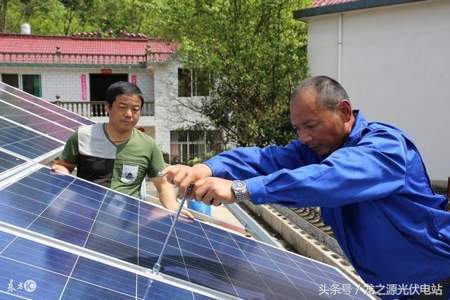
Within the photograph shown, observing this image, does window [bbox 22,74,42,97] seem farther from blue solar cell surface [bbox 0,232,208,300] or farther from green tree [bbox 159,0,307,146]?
blue solar cell surface [bbox 0,232,208,300]

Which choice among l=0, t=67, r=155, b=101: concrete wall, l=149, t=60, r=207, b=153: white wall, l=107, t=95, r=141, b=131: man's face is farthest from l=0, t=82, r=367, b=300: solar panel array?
l=0, t=67, r=155, b=101: concrete wall

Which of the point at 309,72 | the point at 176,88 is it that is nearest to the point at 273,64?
the point at 309,72

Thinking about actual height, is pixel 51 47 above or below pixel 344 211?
above

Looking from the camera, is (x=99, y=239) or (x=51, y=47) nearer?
(x=99, y=239)

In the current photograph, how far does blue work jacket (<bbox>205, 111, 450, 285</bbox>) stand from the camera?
70.7 inches

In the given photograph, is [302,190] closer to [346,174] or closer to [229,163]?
[346,174]

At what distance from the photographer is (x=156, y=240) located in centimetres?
254

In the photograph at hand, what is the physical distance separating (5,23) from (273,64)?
26591mm

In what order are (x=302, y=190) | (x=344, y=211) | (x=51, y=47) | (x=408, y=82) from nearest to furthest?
(x=302, y=190) → (x=344, y=211) → (x=408, y=82) → (x=51, y=47)

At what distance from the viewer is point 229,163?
7.72 feet

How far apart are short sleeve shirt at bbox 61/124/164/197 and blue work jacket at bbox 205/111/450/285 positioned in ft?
5.08

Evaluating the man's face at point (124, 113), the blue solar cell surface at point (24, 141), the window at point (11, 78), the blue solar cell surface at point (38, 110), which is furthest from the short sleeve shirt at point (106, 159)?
the window at point (11, 78)

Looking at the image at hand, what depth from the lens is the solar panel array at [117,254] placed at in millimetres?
1812

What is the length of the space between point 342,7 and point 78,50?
60.4ft
